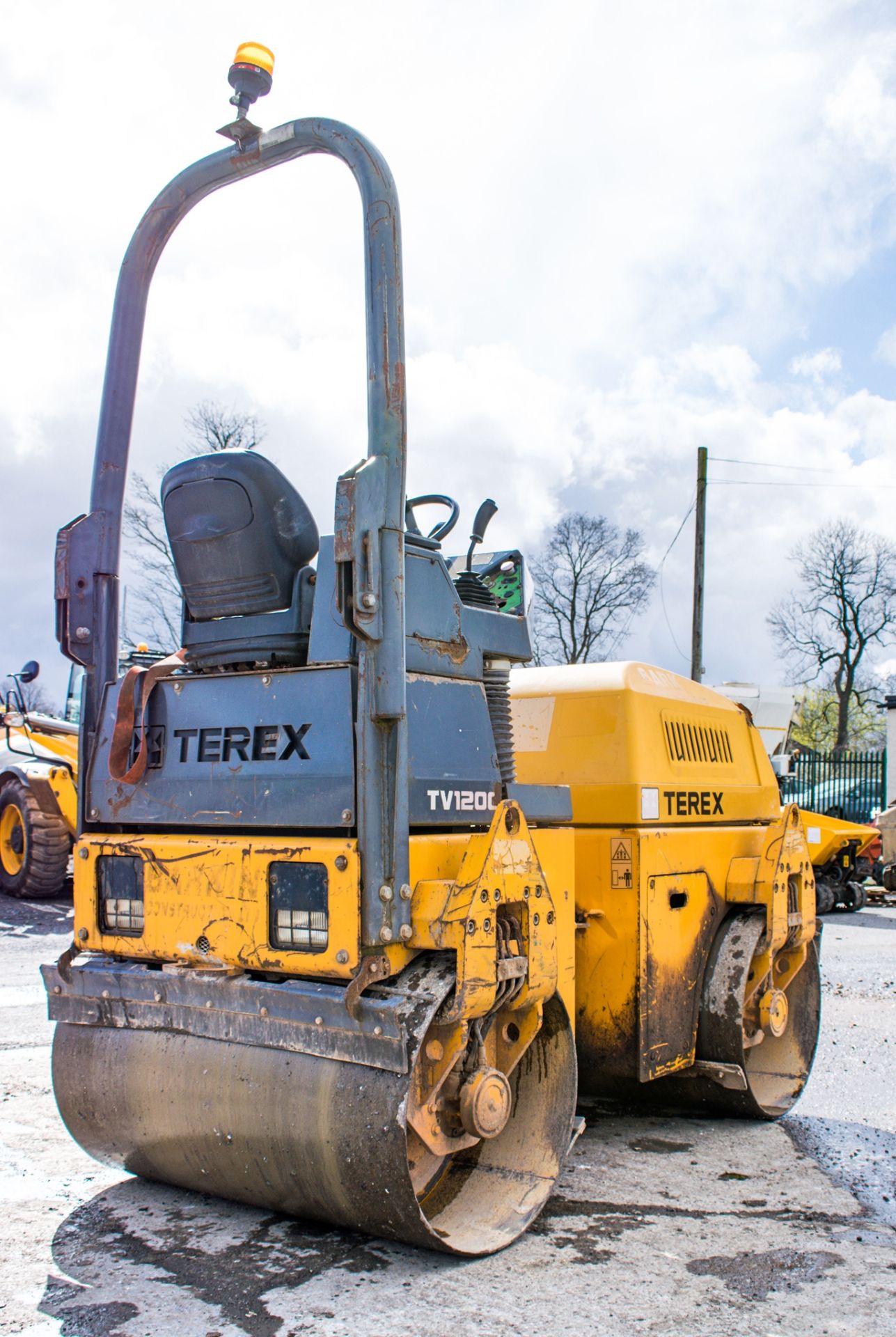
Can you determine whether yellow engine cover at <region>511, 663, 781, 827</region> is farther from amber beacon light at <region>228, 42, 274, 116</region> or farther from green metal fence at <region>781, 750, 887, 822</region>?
green metal fence at <region>781, 750, 887, 822</region>

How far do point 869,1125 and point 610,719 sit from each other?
2.07 metres

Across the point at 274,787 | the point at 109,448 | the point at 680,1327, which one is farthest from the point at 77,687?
the point at 680,1327

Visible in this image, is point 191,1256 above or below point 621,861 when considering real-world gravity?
below

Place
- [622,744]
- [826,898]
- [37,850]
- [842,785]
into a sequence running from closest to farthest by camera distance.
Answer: [622,744]
[37,850]
[826,898]
[842,785]

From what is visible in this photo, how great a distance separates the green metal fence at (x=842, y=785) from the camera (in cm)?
2372

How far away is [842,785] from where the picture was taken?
24.4 meters

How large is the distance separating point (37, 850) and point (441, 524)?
29.8 ft

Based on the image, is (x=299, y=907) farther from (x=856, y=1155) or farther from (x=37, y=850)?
(x=37, y=850)

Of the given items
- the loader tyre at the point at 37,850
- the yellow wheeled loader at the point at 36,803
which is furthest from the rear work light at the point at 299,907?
the loader tyre at the point at 37,850

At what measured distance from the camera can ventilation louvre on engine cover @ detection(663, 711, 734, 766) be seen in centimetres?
475

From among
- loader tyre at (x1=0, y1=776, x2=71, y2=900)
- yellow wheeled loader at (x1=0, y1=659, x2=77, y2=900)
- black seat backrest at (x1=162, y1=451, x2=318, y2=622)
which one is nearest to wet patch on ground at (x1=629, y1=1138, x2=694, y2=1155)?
black seat backrest at (x1=162, y1=451, x2=318, y2=622)

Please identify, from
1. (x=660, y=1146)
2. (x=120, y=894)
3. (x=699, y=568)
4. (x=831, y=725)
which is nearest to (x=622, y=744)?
(x=660, y=1146)

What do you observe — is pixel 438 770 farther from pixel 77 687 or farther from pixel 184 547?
pixel 77 687

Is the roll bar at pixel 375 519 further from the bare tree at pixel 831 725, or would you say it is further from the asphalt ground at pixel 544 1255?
the bare tree at pixel 831 725
